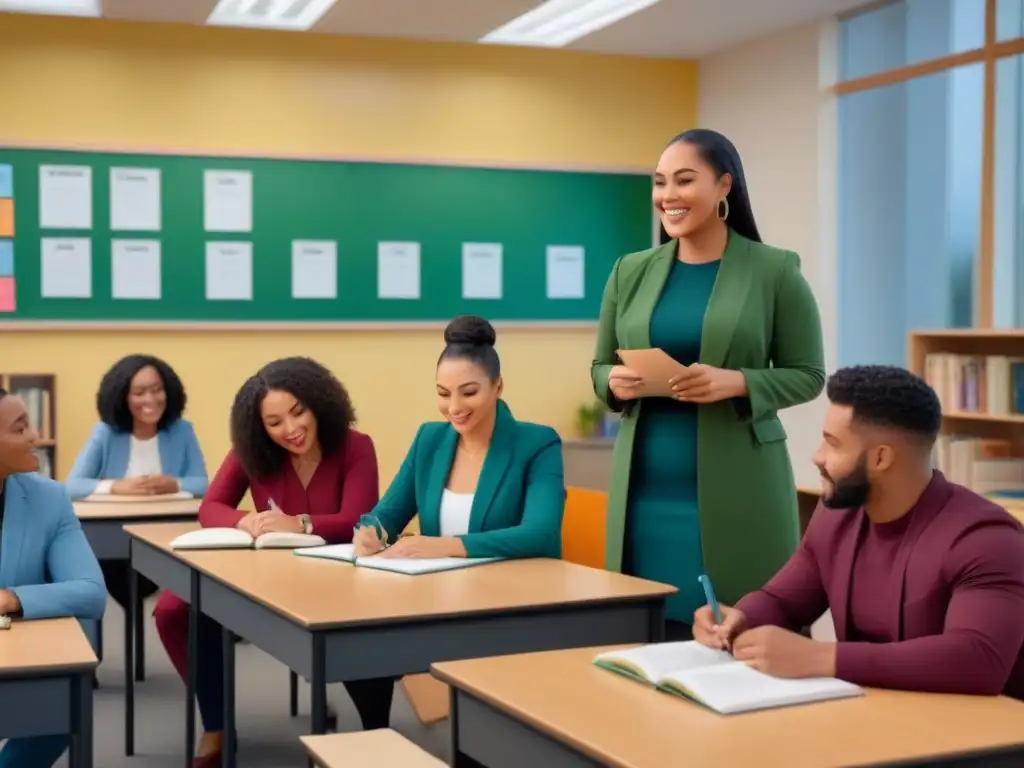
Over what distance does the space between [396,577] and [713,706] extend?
1361mm

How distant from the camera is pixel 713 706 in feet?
6.35

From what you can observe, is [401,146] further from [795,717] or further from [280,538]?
[795,717]

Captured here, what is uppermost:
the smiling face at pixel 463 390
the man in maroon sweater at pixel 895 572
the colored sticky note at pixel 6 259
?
the colored sticky note at pixel 6 259

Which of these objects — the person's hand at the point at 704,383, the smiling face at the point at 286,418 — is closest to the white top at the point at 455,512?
the smiling face at the point at 286,418

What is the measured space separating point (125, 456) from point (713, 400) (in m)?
3.33

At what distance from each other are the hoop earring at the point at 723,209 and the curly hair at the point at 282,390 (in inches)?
58.7

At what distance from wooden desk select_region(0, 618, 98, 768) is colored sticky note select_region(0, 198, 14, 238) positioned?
4.88 m

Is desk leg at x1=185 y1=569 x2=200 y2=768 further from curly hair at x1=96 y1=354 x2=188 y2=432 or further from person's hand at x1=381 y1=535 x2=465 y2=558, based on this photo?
curly hair at x1=96 y1=354 x2=188 y2=432

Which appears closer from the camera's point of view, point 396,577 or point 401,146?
point 396,577

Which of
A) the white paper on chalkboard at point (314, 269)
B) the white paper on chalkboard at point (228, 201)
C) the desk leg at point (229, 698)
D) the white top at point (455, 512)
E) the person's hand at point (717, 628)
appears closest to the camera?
the person's hand at point (717, 628)

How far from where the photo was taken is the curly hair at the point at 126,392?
18.4 feet

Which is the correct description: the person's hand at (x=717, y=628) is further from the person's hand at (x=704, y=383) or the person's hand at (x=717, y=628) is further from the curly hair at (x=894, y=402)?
the person's hand at (x=704, y=383)

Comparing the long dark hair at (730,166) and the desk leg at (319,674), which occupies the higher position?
the long dark hair at (730,166)

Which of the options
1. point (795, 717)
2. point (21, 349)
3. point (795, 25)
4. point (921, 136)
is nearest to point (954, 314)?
point (921, 136)
